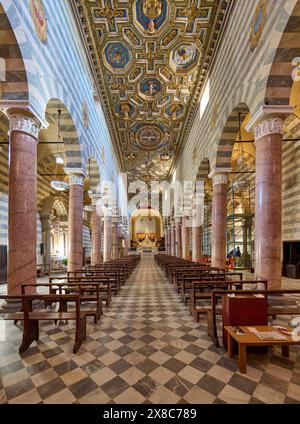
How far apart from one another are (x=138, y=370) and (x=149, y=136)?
65.6ft

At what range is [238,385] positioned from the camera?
117 inches

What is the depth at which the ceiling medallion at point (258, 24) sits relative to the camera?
20.7 feet

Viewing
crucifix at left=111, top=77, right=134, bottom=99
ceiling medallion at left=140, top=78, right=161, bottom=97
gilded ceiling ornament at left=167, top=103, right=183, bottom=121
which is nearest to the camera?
crucifix at left=111, top=77, right=134, bottom=99

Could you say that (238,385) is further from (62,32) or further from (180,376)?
(62,32)

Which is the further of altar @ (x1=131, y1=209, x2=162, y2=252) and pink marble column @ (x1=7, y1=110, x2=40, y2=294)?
altar @ (x1=131, y1=209, x2=162, y2=252)

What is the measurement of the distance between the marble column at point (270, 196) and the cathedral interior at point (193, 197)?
3 cm

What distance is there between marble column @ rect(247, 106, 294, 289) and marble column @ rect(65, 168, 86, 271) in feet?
23.5

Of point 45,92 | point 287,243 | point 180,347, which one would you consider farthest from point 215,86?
point 180,347

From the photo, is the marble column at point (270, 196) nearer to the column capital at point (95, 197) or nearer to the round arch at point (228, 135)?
the round arch at point (228, 135)

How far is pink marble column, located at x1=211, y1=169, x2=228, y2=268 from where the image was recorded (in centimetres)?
1014

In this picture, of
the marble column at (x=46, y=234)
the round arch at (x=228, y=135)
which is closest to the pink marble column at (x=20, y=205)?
the round arch at (x=228, y=135)

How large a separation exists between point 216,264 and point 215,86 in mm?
8881

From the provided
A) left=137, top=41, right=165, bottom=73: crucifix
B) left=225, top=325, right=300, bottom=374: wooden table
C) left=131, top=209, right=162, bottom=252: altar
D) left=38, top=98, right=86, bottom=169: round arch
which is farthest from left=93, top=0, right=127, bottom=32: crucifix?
left=131, top=209, right=162, bottom=252: altar

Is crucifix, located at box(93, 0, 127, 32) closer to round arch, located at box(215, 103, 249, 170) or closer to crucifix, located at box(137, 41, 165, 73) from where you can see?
crucifix, located at box(137, 41, 165, 73)
